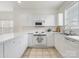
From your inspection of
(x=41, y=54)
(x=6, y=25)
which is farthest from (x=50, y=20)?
(x=41, y=54)

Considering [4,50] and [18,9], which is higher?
[18,9]

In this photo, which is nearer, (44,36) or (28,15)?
(44,36)

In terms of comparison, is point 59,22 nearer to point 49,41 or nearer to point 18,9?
point 49,41

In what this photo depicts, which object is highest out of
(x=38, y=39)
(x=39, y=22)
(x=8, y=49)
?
(x=39, y=22)

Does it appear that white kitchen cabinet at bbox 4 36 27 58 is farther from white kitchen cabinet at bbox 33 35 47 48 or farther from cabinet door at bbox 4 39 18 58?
white kitchen cabinet at bbox 33 35 47 48

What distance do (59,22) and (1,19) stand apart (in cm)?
353

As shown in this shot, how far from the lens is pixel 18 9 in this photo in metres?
8.40

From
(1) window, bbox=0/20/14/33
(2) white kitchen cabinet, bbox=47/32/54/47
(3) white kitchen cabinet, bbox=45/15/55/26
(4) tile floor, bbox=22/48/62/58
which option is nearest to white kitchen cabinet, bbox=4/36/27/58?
(4) tile floor, bbox=22/48/62/58

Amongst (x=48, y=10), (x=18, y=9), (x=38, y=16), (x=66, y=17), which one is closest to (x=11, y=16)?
(x=18, y=9)

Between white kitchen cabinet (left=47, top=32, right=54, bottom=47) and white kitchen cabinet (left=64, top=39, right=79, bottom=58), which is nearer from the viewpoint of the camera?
white kitchen cabinet (left=64, top=39, right=79, bottom=58)

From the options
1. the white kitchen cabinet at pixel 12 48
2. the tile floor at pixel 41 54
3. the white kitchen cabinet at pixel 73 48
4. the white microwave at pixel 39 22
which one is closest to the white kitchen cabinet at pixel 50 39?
the white microwave at pixel 39 22

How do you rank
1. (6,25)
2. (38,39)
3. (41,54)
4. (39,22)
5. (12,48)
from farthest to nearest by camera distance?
1. (6,25)
2. (39,22)
3. (38,39)
4. (41,54)
5. (12,48)

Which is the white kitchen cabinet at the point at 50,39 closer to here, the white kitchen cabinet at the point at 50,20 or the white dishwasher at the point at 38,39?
the white dishwasher at the point at 38,39

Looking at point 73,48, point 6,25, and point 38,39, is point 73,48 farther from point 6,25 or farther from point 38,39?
point 6,25
